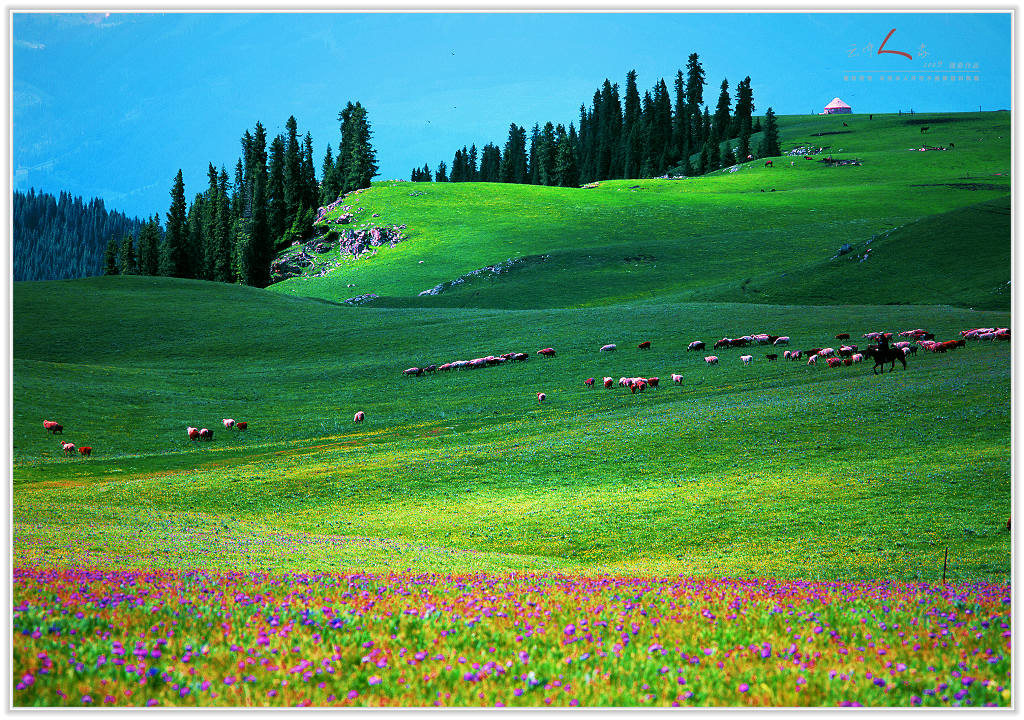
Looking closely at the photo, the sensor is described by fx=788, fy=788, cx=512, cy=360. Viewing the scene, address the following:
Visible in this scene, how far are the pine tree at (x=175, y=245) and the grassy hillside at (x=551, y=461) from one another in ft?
282

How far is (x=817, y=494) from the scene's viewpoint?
24.6m

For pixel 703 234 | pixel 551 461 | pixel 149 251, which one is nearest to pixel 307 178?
pixel 149 251

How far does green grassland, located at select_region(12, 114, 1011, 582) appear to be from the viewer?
21.3 meters

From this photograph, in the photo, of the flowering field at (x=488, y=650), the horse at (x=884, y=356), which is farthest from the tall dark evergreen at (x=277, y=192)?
the flowering field at (x=488, y=650)

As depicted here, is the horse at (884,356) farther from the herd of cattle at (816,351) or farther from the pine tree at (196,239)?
the pine tree at (196,239)

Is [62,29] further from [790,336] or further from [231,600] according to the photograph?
[790,336]

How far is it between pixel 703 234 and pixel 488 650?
4865 inches

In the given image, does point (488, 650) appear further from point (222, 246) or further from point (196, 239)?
point (196, 239)

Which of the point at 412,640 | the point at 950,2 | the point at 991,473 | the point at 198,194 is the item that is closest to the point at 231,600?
the point at 412,640

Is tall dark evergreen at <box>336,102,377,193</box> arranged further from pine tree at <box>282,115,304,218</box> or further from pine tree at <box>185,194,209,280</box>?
pine tree at <box>185,194,209,280</box>

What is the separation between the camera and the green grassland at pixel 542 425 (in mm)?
21266

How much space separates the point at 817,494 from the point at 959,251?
62351 mm

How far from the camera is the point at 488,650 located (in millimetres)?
9141

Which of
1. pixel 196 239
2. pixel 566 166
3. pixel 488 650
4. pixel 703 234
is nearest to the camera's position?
pixel 488 650
